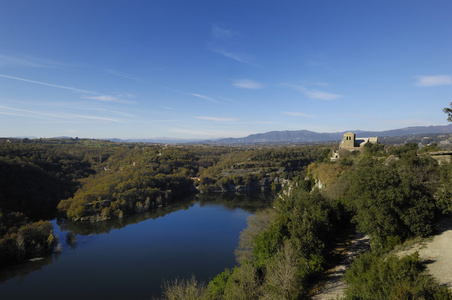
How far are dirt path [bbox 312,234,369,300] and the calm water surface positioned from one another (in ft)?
37.0

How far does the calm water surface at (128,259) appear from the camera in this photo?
19.0 meters

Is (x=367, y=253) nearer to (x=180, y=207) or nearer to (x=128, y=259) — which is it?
(x=128, y=259)

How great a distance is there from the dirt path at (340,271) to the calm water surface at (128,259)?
37.0 ft

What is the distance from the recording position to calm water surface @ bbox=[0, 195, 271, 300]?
19000 mm

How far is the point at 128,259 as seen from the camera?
80.4 feet

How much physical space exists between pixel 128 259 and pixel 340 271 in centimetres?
2073

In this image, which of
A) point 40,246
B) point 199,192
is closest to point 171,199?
point 199,192

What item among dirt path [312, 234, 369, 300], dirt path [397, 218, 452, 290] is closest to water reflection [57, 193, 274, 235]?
dirt path [312, 234, 369, 300]

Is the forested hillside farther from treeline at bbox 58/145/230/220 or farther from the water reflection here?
the water reflection

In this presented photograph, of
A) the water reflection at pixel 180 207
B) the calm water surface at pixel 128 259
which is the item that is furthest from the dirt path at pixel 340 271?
the water reflection at pixel 180 207

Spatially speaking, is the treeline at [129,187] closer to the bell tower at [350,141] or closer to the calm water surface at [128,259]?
the calm water surface at [128,259]

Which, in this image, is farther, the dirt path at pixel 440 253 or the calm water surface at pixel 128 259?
the calm water surface at pixel 128 259

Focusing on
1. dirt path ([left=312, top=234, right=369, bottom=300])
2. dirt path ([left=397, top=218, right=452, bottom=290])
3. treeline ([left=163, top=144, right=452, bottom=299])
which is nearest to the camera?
treeline ([left=163, top=144, right=452, bottom=299])

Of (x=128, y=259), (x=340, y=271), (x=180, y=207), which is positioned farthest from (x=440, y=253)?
(x=180, y=207)
